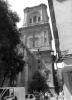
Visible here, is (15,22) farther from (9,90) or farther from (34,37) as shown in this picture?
(34,37)

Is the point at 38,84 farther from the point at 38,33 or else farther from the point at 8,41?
the point at 8,41

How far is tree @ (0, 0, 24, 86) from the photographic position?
13820mm

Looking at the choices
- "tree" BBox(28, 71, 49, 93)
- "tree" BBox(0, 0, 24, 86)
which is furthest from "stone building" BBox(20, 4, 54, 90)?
"tree" BBox(0, 0, 24, 86)

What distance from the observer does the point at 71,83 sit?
7375 millimetres

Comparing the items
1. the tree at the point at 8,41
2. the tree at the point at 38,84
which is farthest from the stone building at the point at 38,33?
the tree at the point at 8,41

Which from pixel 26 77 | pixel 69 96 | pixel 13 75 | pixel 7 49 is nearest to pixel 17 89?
pixel 69 96

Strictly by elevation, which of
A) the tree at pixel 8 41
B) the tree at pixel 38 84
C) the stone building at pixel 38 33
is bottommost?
the tree at pixel 38 84

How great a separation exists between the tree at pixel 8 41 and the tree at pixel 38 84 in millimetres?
10271

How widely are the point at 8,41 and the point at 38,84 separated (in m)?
15.6

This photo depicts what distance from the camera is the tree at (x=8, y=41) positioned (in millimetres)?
13820

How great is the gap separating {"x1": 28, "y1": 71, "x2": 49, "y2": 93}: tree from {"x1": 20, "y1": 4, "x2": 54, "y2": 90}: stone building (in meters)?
3.17

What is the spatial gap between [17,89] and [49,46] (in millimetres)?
26010

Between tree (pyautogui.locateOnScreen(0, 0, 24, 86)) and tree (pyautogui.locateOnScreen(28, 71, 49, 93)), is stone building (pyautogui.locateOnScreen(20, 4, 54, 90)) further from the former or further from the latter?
tree (pyautogui.locateOnScreen(0, 0, 24, 86))

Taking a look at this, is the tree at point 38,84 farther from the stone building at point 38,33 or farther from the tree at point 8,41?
the tree at point 8,41
